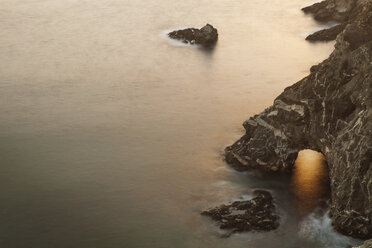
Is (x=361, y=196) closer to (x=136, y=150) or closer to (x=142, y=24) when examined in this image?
(x=136, y=150)

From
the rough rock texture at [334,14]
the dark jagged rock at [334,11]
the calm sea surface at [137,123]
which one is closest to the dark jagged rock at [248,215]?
the calm sea surface at [137,123]

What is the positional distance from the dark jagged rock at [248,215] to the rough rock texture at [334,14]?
3837 cm

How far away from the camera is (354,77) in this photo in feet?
106

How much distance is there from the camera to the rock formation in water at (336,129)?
2966 centimetres

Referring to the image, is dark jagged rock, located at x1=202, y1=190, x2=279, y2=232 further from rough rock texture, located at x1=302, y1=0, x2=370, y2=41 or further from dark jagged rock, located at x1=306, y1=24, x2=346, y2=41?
rough rock texture, located at x1=302, y1=0, x2=370, y2=41

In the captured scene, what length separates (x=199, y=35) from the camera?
2648 inches

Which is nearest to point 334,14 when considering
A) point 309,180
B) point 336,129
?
point 309,180

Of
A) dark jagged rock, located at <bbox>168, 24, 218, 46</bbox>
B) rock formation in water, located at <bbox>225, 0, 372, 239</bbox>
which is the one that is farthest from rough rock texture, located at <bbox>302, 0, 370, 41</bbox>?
rock formation in water, located at <bbox>225, 0, 372, 239</bbox>

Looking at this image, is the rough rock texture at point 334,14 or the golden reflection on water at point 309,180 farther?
the rough rock texture at point 334,14

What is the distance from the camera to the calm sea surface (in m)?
32.5

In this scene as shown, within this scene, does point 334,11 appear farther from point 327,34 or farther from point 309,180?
point 309,180

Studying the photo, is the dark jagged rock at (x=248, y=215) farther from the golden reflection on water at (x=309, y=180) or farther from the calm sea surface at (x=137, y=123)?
the golden reflection on water at (x=309, y=180)

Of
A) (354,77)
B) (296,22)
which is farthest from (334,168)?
(296,22)

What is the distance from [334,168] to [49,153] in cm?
2093
